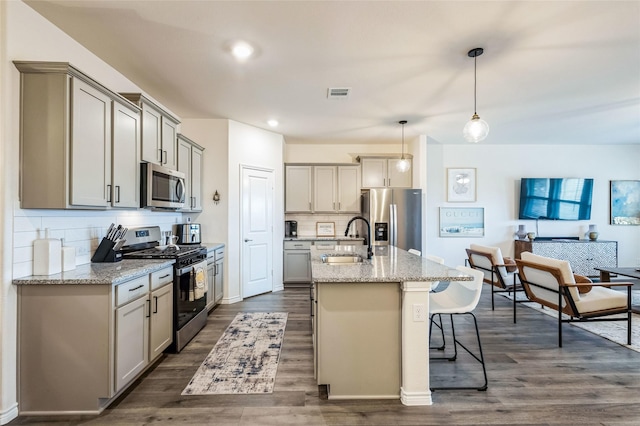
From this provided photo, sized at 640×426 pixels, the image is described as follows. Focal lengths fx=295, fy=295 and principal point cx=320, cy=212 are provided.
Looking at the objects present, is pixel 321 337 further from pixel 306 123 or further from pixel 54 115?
pixel 306 123

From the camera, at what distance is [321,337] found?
2109 millimetres

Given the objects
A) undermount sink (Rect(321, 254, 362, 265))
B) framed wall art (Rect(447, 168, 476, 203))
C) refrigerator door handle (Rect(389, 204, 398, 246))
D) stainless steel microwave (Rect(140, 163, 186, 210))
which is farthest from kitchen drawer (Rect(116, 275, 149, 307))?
framed wall art (Rect(447, 168, 476, 203))

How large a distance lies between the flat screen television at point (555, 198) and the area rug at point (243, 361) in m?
5.45

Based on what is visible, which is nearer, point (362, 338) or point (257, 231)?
point (362, 338)

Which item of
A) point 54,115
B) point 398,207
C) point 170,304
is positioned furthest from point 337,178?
point 54,115

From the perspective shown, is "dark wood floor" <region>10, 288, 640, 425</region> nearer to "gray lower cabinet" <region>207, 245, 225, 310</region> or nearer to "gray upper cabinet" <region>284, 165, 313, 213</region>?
"gray lower cabinet" <region>207, 245, 225, 310</region>

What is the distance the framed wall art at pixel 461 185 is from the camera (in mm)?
6102

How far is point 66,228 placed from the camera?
7.65ft

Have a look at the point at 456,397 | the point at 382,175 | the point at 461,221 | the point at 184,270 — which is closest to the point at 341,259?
the point at 456,397

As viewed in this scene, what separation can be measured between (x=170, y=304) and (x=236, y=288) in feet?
5.86

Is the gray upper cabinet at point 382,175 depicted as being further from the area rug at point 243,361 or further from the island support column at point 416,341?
the island support column at point 416,341

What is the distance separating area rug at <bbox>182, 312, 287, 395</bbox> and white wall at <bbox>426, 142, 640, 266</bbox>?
4.02 metres

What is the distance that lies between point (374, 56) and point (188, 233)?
3.16 meters

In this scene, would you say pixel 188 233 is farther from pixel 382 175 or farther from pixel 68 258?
pixel 382 175
